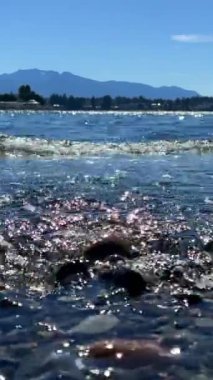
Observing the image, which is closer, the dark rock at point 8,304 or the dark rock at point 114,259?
the dark rock at point 8,304

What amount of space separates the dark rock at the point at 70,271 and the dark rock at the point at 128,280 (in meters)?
0.48

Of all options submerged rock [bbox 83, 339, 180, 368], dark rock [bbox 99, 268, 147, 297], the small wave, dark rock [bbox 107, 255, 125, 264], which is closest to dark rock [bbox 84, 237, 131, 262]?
dark rock [bbox 107, 255, 125, 264]

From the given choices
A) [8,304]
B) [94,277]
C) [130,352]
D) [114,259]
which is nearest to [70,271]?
[94,277]

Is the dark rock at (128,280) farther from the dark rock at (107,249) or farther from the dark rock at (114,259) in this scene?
the dark rock at (107,249)

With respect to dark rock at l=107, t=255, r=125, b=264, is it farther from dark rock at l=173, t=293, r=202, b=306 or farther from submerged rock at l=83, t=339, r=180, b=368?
submerged rock at l=83, t=339, r=180, b=368

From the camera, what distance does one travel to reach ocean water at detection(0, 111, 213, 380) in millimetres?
6449

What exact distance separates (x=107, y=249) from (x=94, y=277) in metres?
1.33

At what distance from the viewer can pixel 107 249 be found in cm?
1073

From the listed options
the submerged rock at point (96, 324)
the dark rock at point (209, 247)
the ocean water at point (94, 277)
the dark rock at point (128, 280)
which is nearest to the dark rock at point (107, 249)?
the ocean water at point (94, 277)

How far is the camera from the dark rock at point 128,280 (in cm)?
877

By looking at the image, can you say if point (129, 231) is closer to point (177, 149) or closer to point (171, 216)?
point (171, 216)

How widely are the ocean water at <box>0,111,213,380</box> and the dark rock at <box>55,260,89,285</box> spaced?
17 cm

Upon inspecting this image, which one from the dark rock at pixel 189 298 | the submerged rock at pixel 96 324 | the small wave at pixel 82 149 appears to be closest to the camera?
the submerged rock at pixel 96 324

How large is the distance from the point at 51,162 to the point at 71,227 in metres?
14.3
